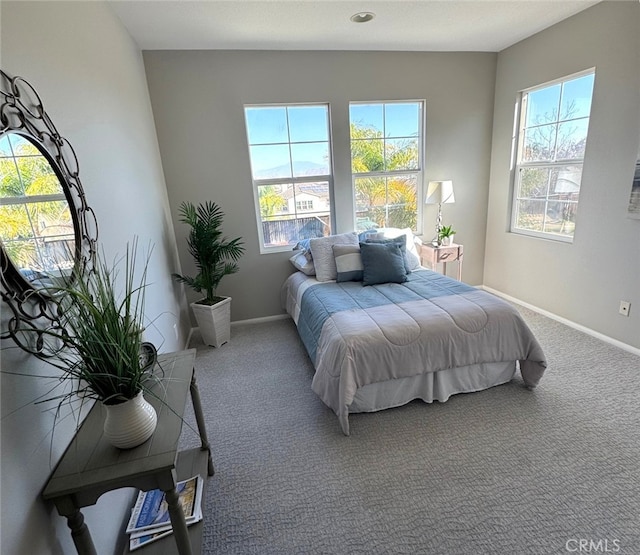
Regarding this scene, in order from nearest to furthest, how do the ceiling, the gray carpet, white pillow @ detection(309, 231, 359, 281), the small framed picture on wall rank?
the gray carpet < the ceiling < the small framed picture on wall < white pillow @ detection(309, 231, 359, 281)

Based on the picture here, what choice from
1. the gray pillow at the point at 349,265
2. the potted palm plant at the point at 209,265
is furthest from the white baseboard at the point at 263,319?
the gray pillow at the point at 349,265

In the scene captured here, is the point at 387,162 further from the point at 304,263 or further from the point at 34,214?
the point at 34,214

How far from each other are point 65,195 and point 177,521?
4.03 feet

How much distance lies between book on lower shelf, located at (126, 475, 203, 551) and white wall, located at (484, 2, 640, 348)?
329 centimetres

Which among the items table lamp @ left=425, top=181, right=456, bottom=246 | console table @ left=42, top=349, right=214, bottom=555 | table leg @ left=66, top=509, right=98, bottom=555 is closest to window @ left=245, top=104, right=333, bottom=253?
table lamp @ left=425, top=181, right=456, bottom=246

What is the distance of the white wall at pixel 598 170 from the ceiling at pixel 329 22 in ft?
0.72

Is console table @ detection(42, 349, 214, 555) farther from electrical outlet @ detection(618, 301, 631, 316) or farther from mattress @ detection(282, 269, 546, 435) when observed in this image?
electrical outlet @ detection(618, 301, 631, 316)

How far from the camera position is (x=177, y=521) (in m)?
1.09

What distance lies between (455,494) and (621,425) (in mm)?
1151

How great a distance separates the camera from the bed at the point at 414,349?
2.00 meters

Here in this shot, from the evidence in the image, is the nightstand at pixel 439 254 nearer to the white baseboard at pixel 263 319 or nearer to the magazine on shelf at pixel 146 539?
the white baseboard at pixel 263 319

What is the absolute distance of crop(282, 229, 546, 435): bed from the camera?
6.57 feet

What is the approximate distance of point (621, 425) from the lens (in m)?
1.93

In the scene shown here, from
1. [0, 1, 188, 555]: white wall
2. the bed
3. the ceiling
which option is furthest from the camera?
the ceiling
